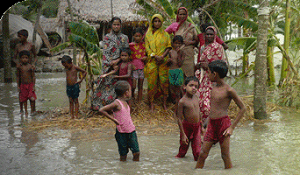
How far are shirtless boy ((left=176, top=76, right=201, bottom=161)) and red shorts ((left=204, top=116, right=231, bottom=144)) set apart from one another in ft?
1.19

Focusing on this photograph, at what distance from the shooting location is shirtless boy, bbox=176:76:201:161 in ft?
11.4

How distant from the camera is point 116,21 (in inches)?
229

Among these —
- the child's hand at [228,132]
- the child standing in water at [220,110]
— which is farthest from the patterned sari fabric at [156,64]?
the child's hand at [228,132]

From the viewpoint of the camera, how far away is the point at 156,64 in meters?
6.04

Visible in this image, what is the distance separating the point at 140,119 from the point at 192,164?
251 centimetres

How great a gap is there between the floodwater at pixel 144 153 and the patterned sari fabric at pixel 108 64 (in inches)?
47.2

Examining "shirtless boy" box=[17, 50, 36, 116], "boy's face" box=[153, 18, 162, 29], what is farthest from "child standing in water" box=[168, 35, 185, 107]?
"shirtless boy" box=[17, 50, 36, 116]

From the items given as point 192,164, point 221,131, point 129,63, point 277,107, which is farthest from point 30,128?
point 277,107

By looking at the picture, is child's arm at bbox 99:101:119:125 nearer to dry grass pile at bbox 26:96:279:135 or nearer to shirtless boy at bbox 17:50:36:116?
dry grass pile at bbox 26:96:279:135

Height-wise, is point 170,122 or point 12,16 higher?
point 12,16

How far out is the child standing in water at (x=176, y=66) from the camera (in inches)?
223

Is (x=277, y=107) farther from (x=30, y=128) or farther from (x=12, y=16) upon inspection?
(x=12, y=16)

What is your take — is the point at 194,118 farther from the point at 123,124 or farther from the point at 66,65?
the point at 66,65

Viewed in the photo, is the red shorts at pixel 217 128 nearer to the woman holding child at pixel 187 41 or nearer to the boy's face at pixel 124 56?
the woman holding child at pixel 187 41
